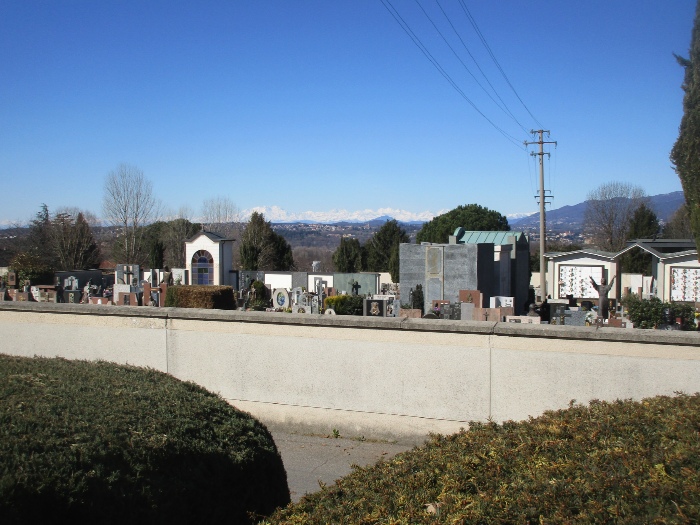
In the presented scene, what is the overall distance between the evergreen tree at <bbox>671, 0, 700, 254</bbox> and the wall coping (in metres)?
1.12

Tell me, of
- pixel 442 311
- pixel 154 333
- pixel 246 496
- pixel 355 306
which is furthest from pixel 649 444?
pixel 355 306

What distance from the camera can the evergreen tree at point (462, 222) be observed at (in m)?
50.6

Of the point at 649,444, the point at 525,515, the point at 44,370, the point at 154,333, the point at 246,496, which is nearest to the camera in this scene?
the point at 525,515

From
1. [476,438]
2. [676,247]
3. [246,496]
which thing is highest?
[676,247]

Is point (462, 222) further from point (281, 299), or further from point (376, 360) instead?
point (376, 360)

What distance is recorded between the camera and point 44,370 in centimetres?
518

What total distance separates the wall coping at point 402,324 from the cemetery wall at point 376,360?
0.04ft

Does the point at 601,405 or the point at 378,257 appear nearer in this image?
the point at 601,405

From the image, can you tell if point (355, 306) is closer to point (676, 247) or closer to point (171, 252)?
point (676, 247)

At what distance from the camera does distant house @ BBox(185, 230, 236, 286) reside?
32.4 metres

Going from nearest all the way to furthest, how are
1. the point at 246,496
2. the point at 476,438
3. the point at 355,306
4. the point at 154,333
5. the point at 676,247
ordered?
1. the point at 476,438
2. the point at 246,496
3. the point at 154,333
4. the point at 355,306
5. the point at 676,247

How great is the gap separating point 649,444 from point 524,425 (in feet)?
2.94

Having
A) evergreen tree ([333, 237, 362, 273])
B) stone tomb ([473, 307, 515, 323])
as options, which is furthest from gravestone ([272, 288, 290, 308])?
evergreen tree ([333, 237, 362, 273])

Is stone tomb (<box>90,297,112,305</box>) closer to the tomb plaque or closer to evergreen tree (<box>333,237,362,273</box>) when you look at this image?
the tomb plaque
